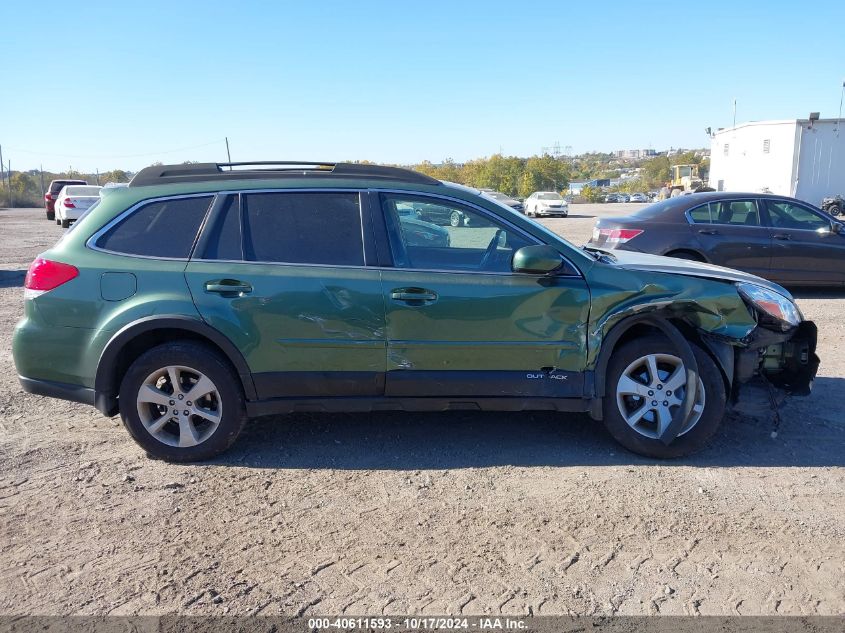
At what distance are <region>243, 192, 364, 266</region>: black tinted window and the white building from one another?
29390mm

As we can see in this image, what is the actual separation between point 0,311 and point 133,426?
6.40 metres

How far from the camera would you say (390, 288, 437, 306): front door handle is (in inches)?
180

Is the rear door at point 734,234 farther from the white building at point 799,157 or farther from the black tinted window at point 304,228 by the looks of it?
the white building at point 799,157

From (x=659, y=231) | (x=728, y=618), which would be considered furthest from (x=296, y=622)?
(x=659, y=231)

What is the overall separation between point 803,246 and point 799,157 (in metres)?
22.4

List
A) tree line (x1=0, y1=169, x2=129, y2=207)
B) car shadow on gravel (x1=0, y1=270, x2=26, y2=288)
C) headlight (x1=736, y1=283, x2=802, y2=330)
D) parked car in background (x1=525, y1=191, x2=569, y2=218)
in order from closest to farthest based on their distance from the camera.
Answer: headlight (x1=736, y1=283, x2=802, y2=330), car shadow on gravel (x1=0, y1=270, x2=26, y2=288), parked car in background (x1=525, y1=191, x2=569, y2=218), tree line (x1=0, y1=169, x2=129, y2=207)

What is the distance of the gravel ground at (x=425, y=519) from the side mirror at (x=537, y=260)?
121cm

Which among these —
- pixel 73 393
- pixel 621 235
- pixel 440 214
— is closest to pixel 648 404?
pixel 440 214

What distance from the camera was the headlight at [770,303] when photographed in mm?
4862

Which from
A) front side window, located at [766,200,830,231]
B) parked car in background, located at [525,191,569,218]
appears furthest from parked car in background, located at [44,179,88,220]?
front side window, located at [766,200,830,231]

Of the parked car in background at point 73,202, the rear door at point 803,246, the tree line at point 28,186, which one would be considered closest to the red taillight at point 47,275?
the rear door at point 803,246

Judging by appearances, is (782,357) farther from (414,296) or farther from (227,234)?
(227,234)

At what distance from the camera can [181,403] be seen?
4.62 metres

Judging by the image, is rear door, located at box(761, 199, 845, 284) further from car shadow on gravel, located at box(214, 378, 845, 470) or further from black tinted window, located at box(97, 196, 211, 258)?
black tinted window, located at box(97, 196, 211, 258)
